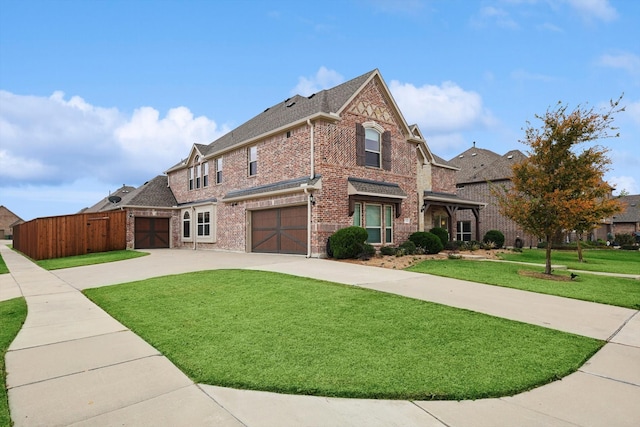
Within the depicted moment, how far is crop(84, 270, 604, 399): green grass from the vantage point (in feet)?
11.9

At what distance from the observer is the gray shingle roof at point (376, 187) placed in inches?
631

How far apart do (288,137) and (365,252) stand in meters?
6.61

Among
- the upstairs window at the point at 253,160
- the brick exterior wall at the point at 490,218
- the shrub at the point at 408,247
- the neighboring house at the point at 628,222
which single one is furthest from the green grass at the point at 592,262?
the neighboring house at the point at 628,222

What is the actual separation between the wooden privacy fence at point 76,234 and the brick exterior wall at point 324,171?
6.12m

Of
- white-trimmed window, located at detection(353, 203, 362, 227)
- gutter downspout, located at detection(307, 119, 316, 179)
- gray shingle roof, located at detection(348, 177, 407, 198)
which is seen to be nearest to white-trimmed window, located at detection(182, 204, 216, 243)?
gutter downspout, located at detection(307, 119, 316, 179)

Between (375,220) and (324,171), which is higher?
(324,171)

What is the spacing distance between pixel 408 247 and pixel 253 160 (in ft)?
30.3

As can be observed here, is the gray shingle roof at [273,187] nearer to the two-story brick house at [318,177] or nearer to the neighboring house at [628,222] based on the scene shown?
the two-story brick house at [318,177]

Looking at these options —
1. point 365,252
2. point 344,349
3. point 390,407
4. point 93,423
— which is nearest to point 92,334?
point 93,423

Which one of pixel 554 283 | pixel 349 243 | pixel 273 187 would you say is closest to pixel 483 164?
pixel 273 187

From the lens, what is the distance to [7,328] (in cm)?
575

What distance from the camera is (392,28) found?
14203 millimetres

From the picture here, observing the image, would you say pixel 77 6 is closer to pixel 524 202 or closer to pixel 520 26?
pixel 520 26

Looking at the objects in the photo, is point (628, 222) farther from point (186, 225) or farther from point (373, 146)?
point (186, 225)
